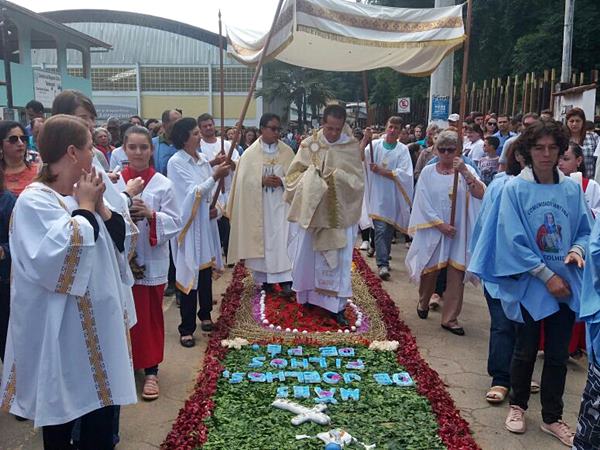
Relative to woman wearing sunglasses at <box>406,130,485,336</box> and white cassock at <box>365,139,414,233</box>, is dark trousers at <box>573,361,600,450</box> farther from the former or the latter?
white cassock at <box>365,139,414,233</box>

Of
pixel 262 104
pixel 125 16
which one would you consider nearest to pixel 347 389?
pixel 262 104

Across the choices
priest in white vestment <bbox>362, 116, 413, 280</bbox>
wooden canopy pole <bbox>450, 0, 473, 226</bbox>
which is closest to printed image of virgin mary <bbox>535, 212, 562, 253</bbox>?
wooden canopy pole <bbox>450, 0, 473, 226</bbox>

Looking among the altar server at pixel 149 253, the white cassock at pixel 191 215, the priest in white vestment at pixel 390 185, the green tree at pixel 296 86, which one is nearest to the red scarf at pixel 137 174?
the altar server at pixel 149 253

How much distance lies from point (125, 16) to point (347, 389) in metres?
46.9

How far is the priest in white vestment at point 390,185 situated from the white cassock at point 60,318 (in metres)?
5.63

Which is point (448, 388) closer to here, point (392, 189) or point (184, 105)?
point (392, 189)

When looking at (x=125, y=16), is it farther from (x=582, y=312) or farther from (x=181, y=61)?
(x=582, y=312)

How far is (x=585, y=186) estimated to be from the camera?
4.58m

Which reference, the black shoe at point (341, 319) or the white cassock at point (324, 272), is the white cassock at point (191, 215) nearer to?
the white cassock at point (324, 272)

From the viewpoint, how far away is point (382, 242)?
788 centimetres

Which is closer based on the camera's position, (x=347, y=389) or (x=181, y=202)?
(x=347, y=389)

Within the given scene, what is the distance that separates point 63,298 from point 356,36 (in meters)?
4.05

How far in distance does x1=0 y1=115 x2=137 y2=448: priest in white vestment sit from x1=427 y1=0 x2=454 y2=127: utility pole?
8.94 meters

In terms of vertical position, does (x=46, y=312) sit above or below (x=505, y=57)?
below
